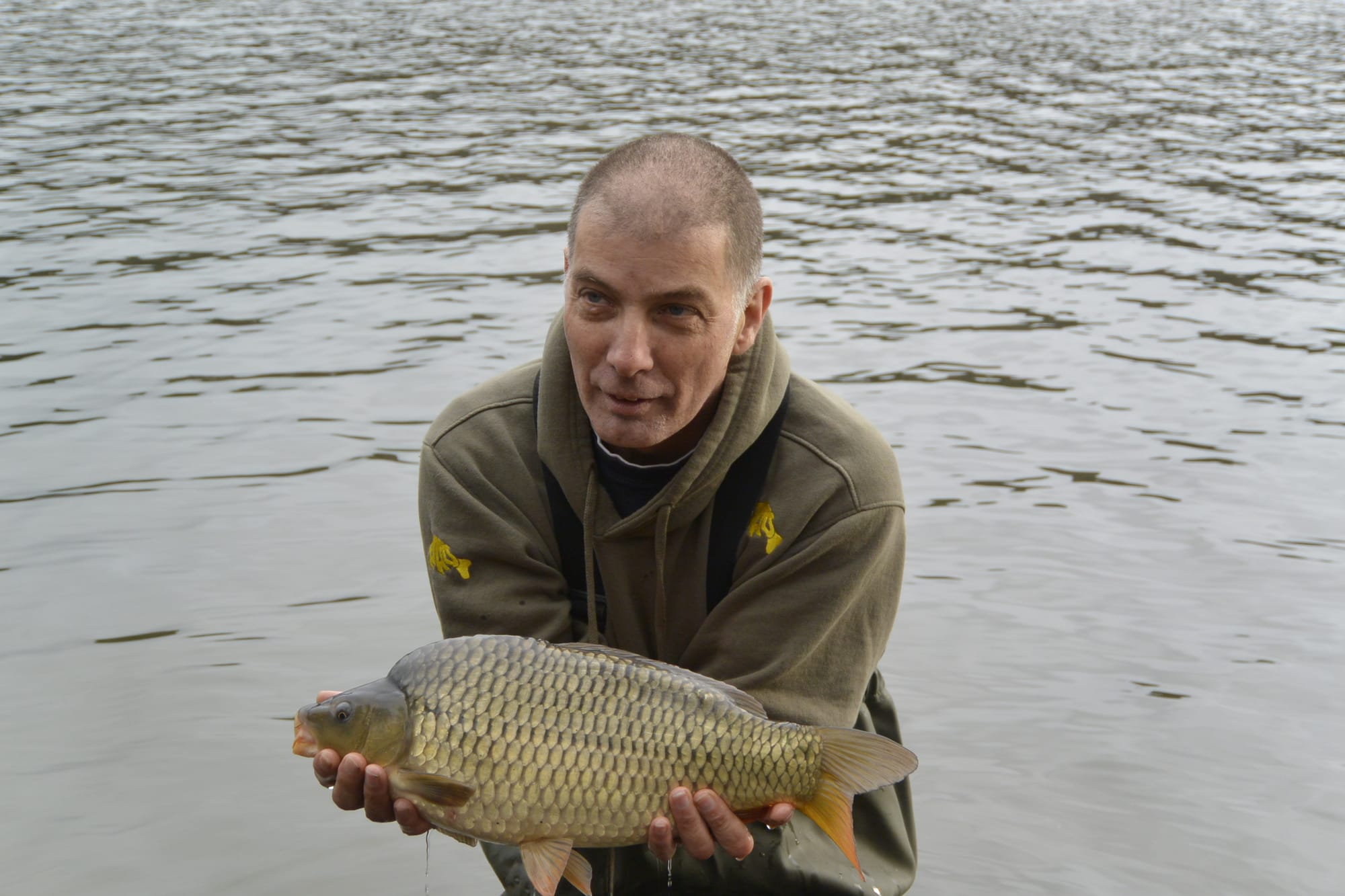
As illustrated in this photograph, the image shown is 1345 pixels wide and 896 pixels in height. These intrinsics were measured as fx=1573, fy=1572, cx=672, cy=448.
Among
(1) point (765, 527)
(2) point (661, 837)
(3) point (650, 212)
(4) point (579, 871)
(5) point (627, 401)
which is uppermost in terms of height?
(3) point (650, 212)

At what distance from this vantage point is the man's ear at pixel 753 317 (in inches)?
148

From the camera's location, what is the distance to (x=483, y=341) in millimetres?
9102

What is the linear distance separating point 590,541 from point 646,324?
0.59 m

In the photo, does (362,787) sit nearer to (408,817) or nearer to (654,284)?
(408,817)

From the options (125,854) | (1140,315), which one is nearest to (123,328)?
(125,854)

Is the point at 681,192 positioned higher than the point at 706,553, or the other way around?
the point at 681,192

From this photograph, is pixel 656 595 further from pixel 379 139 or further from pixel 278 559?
pixel 379 139

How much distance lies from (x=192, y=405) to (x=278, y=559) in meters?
2.04

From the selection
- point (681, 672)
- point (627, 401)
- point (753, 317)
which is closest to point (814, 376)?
point (753, 317)

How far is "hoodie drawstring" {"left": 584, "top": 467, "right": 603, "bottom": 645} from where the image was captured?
3766 mm

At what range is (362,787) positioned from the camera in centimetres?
309

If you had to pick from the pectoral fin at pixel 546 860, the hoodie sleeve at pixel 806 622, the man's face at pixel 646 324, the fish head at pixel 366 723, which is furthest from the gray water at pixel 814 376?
the man's face at pixel 646 324

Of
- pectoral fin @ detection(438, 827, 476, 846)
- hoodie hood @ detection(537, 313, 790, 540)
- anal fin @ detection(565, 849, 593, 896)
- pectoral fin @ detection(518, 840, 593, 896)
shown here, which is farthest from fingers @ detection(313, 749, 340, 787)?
hoodie hood @ detection(537, 313, 790, 540)

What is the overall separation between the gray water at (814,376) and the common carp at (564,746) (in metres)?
1.45
